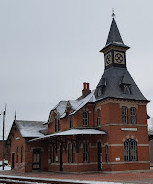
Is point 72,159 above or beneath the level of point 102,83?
beneath

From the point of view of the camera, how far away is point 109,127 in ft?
85.9

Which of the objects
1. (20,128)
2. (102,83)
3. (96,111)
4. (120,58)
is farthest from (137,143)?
(20,128)

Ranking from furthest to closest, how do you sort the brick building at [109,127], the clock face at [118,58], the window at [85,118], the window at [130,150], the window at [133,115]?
1. the clock face at [118,58]
2. the window at [85,118]
3. the window at [133,115]
4. the window at [130,150]
5. the brick building at [109,127]

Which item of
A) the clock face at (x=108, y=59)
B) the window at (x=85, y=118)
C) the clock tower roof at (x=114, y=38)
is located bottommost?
the window at (x=85, y=118)

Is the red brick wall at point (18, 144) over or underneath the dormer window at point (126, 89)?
underneath

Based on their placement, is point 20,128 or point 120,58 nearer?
point 120,58

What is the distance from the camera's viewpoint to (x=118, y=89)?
28.0 m

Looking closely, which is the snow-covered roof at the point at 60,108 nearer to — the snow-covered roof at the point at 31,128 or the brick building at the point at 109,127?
the brick building at the point at 109,127

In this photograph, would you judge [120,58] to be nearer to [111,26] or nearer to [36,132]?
[111,26]

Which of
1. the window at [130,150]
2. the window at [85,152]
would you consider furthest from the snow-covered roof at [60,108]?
the window at [130,150]

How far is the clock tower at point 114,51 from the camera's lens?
29933mm

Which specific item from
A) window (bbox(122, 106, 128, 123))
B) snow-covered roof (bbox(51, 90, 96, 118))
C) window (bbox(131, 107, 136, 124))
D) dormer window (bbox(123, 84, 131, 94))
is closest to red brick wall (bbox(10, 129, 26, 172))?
snow-covered roof (bbox(51, 90, 96, 118))

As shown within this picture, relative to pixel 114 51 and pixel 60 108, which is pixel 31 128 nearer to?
pixel 60 108

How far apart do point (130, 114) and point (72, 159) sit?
744 centimetres
